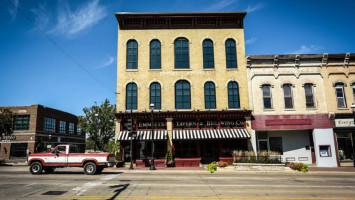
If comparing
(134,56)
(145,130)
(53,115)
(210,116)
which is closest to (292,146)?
(210,116)

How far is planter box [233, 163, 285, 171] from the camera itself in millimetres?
18406

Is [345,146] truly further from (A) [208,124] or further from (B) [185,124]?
(B) [185,124]

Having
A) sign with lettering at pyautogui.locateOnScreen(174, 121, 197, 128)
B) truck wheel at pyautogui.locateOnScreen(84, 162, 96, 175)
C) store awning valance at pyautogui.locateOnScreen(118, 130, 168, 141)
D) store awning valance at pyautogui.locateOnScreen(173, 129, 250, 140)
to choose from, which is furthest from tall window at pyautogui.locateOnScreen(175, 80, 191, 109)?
truck wheel at pyautogui.locateOnScreen(84, 162, 96, 175)

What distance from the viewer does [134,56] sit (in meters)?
25.0

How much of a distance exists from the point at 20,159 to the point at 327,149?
41949mm

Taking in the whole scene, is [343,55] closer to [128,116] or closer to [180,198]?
[128,116]

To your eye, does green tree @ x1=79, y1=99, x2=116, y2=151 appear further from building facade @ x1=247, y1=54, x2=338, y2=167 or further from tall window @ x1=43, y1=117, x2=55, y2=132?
building facade @ x1=247, y1=54, x2=338, y2=167

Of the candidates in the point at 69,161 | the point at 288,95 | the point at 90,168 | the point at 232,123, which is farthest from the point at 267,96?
the point at 69,161

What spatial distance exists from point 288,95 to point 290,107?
1.28 metres

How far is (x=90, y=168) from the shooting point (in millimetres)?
15562

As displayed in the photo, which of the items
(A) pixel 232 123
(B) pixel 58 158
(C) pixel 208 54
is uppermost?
(C) pixel 208 54

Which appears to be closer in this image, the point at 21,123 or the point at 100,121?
the point at 21,123

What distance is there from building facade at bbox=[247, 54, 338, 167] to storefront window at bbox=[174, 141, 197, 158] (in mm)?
6014

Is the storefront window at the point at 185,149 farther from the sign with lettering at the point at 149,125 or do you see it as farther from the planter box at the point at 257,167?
the planter box at the point at 257,167
